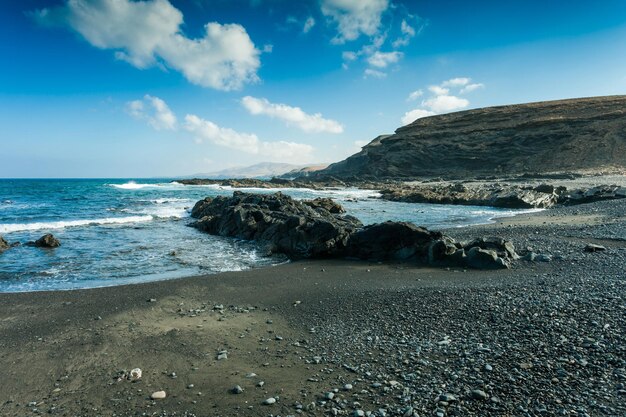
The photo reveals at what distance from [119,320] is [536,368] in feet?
28.9

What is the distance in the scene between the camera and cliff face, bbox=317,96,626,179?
2539 inches

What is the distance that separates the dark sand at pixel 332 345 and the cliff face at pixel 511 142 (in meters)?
65.4

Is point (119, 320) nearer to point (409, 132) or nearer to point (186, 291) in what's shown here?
point (186, 291)

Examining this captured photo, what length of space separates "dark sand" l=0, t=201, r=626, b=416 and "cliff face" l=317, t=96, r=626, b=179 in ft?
215

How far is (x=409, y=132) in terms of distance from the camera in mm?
99438

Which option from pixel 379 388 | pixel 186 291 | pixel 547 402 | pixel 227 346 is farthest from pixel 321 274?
pixel 547 402

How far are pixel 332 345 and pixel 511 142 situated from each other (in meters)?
82.4

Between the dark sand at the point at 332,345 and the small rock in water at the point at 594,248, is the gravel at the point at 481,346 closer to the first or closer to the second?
the dark sand at the point at 332,345

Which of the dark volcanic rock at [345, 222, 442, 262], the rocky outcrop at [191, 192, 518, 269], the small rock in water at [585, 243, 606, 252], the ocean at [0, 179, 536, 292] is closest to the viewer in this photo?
the ocean at [0, 179, 536, 292]

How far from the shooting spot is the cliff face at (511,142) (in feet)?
212

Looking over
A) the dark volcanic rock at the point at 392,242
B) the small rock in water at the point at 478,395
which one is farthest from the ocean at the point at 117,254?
the small rock in water at the point at 478,395

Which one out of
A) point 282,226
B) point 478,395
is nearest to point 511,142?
point 282,226

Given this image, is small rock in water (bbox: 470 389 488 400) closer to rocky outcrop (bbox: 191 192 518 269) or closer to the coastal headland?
the coastal headland

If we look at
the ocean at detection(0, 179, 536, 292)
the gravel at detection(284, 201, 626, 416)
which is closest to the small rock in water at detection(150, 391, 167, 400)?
the gravel at detection(284, 201, 626, 416)
